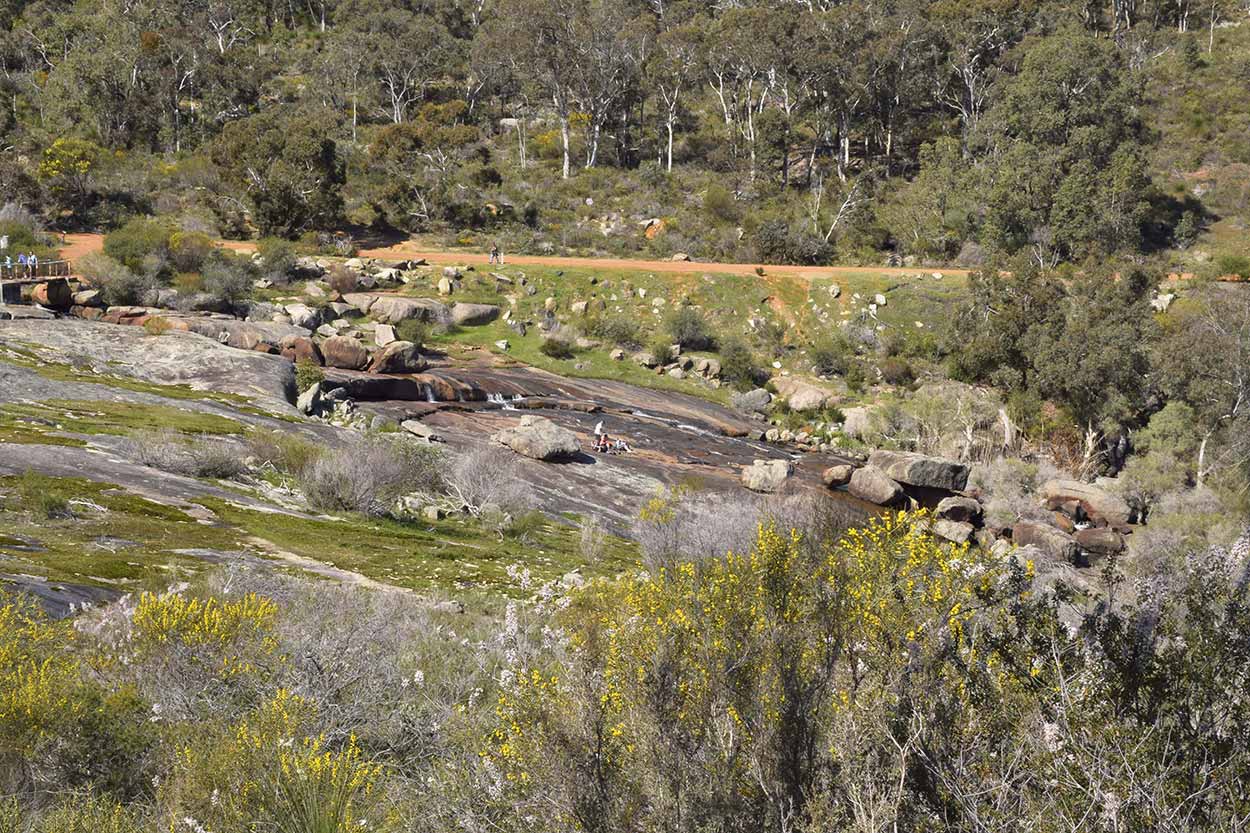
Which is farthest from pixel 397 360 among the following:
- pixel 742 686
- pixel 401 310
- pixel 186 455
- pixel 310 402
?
pixel 742 686

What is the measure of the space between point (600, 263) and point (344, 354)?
1843 cm

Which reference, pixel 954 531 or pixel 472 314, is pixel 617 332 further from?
pixel 954 531

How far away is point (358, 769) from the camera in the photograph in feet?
19.2

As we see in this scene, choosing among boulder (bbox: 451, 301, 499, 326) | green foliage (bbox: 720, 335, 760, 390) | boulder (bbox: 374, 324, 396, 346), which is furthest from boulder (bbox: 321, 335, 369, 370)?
green foliage (bbox: 720, 335, 760, 390)

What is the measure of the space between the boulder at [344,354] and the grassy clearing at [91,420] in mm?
10350

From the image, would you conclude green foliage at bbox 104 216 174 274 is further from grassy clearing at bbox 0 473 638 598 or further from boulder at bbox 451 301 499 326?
grassy clearing at bbox 0 473 638 598

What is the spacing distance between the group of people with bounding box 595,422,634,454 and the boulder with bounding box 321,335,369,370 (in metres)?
9.71

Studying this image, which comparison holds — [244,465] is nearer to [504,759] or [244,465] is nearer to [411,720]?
[411,720]

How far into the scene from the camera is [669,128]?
2566 inches

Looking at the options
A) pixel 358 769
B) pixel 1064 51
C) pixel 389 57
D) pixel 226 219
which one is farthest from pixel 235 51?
pixel 358 769

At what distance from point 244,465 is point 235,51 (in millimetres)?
70794

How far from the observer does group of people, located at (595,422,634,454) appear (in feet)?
97.5

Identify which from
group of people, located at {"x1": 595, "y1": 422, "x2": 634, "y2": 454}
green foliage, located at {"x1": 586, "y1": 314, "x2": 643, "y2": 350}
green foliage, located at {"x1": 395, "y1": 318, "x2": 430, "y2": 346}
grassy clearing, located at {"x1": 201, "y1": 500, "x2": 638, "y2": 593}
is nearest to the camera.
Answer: grassy clearing, located at {"x1": 201, "y1": 500, "x2": 638, "y2": 593}

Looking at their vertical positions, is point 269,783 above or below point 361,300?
above
